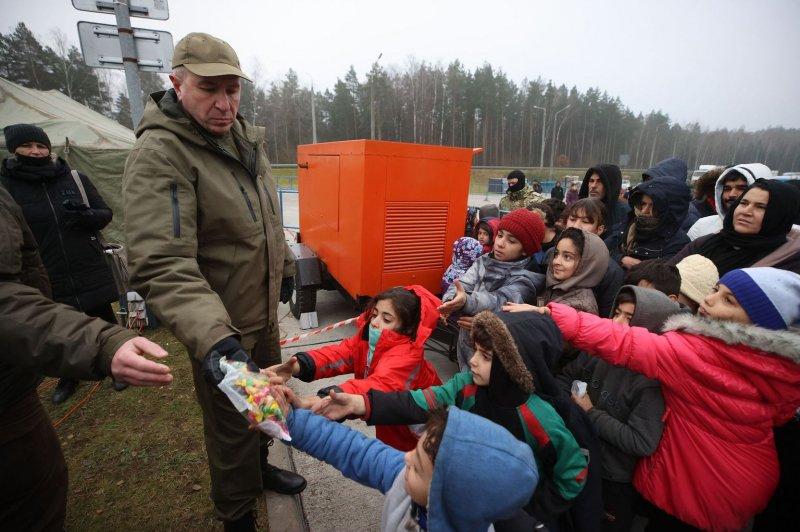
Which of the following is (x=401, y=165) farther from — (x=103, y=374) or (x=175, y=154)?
(x=103, y=374)

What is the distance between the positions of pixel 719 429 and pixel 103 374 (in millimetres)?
2357

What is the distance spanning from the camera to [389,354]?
2029 millimetres

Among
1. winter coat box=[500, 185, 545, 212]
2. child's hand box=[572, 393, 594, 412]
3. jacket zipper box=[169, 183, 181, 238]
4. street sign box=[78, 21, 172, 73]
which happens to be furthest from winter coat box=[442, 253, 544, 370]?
street sign box=[78, 21, 172, 73]

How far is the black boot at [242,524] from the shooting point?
81.6 inches

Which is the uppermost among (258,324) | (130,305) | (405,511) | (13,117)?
(13,117)

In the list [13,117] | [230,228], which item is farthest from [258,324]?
[13,117]

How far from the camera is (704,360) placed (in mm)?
1515

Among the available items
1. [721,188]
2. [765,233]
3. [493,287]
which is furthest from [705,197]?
[493,287]

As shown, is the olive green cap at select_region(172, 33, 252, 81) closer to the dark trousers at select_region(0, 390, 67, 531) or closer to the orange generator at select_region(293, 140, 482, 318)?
the dark trousers at select_region(0, 390, 67, 531)

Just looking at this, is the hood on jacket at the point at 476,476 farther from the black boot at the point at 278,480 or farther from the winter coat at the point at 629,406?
the black boot at the point at 278,480

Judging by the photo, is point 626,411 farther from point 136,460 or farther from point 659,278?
point 136,460

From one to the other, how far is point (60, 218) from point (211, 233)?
2.69m

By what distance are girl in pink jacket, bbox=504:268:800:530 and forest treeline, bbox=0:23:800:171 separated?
32.5 m

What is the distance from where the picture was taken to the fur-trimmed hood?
1.30 metres
